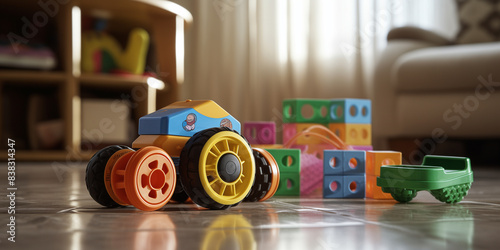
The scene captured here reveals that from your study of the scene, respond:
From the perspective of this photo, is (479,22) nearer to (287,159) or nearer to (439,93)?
(439,93)

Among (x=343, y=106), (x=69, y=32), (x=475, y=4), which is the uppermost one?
(x=475, y=4)

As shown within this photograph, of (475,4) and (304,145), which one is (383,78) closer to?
(475,4)

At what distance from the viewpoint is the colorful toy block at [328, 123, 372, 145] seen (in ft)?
4.49

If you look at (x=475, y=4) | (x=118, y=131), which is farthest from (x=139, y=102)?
(x=475, y=4)

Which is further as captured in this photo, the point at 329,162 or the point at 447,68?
the point at 447,68

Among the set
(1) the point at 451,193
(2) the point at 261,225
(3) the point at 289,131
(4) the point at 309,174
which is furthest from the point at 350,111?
(2) the point at 261,225

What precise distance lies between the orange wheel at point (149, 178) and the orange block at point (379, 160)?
0.48m

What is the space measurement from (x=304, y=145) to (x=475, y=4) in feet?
5.50

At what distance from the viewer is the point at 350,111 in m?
1.42

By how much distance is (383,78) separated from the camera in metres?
2.22

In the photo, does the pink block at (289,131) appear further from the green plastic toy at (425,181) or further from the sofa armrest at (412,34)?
the sofa armrest at (412,34)

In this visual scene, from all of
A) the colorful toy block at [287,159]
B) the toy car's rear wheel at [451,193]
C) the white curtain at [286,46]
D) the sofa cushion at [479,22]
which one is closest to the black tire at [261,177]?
the colorful toy block at [287,159]

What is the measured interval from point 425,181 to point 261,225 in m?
0.39

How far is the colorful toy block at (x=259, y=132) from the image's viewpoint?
4.76ft
